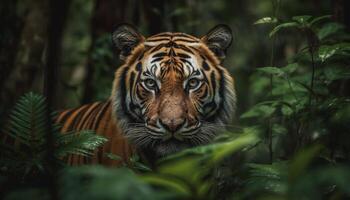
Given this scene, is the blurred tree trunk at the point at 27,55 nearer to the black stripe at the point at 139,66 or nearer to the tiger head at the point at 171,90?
the tiger head at the point at 171,90

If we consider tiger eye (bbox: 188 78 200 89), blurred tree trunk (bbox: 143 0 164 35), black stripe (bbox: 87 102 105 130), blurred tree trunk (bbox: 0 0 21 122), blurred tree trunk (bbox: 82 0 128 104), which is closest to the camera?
tiger eye (bbox: 188 78 200 89)

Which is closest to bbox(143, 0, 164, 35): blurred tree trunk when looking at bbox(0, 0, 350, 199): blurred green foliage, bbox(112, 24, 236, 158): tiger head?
bbox(0, 0, 350, 199): blurred green foliage

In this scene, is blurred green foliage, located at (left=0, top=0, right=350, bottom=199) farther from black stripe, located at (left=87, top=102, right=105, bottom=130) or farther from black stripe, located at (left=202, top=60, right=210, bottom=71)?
black stripe, located at (left=87, top=102, right=105, bottom=130)

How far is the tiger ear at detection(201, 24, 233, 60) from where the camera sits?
12.6ft

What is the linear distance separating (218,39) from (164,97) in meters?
0.85

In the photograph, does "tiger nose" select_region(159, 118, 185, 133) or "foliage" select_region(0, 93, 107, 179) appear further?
"tiger nose" select_region(159, 118, 185, 133)

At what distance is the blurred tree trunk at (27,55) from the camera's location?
17.2 ft

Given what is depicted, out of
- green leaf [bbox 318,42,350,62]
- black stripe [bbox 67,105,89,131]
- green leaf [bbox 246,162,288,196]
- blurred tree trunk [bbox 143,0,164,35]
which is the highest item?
blurred tree trunk [bbox 143,0,164,35]

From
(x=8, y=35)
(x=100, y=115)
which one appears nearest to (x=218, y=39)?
(x=100, y=115)

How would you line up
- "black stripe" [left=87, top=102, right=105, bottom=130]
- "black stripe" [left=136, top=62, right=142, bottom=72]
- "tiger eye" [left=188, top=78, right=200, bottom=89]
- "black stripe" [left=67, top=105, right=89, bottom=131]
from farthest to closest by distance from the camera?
1. "black stripe" [left=67, top=105, right=89, bottom=131]
2. "black stripe" [left=87, top=102, right=105, bottom=130]
3. "black stripe" [left=136, top=62, right=142, bottom=72]
4. "tiger eye" [left=188, top=78, right=200, bottom=89]

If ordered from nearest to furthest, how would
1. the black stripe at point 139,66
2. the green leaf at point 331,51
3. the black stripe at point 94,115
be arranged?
the green leaf at point 331,51
the black stripe at point 139,66
the black stripe at point 94,115

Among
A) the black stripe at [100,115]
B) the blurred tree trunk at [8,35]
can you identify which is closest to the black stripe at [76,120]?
the black stripe at [100,115]

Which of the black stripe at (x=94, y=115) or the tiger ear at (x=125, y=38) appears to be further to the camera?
the black stripe at (x=94, y=115)

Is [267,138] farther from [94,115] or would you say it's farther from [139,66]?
[94,115]
